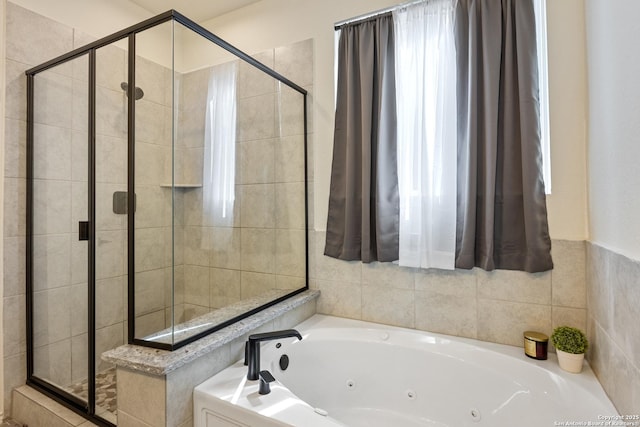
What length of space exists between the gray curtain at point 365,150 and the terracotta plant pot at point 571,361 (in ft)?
2.80

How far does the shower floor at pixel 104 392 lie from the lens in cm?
144

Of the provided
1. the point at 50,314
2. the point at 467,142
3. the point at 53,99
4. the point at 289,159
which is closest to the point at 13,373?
the point at 50,314

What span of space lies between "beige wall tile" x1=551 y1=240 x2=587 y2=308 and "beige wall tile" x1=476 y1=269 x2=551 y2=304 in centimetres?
4

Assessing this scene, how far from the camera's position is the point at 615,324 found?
1106 millimetres

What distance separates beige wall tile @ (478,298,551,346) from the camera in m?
1.56

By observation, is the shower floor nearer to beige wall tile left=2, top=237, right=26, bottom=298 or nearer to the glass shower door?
the glass shower door

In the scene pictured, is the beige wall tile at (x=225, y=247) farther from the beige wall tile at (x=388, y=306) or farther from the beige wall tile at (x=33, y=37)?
the beige wall tile at (x=33, y=37)

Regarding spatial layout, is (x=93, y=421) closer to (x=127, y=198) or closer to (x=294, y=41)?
(x=127, y=198)

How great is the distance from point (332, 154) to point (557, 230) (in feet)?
4.22

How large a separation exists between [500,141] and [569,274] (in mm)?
721

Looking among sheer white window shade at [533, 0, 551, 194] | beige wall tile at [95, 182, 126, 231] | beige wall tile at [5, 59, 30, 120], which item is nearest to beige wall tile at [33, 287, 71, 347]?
beige wall tile at [95, 182, 126, 231]

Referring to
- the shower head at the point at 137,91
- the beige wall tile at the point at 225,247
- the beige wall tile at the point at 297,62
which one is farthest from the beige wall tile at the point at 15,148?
the beige wall tile at the point at 297,62

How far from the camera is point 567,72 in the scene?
1.50 m

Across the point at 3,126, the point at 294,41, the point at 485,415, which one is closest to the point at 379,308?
the point at 485,415
